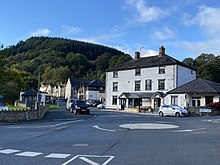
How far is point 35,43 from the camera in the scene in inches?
6590

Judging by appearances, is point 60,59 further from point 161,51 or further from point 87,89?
point 161,51

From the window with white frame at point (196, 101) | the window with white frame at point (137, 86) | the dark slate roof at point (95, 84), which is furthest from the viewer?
the dark slate roof at point (95, 84)

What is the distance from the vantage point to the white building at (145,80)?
54.3 m

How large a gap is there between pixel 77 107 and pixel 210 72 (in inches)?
1992

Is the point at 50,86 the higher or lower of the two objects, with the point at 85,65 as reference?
lower

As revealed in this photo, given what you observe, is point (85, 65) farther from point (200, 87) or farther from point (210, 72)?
point (200, 87)

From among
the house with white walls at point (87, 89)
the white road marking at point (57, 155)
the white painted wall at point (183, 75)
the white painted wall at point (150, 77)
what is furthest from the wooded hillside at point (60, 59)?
the white road marking at point (57, 155)

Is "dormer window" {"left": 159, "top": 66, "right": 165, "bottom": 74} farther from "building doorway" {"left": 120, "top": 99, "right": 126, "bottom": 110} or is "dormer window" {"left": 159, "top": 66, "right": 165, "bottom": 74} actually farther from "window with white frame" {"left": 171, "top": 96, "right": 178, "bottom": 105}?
"building doorway" {"left": 120, "top": 99, "right": 126, "bottom": 110}

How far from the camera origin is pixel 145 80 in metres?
58.7

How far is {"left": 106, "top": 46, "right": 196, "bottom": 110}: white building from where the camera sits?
54.3 metres

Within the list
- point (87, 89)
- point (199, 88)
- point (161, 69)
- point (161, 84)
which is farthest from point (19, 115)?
point (87, 89)

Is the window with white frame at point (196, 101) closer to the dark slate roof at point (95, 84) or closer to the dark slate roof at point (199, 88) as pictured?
the dark slate roof at point (199, 88)

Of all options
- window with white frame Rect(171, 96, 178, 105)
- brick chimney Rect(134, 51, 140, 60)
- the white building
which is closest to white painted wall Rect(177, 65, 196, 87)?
the white building

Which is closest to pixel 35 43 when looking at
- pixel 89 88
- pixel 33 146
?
pixel 89 88
